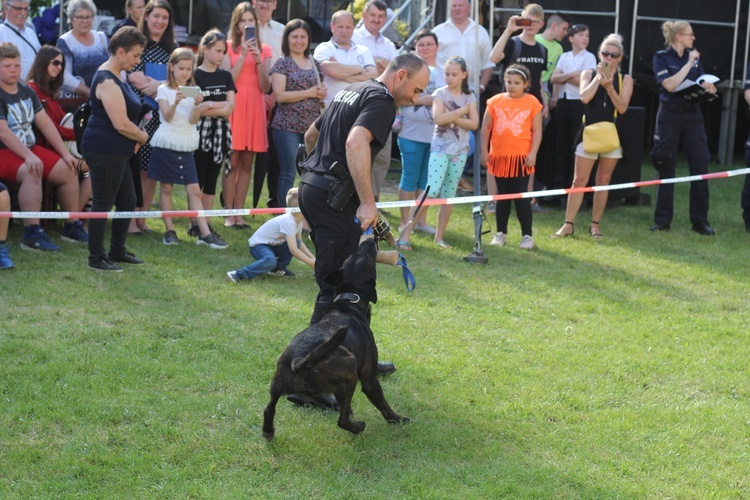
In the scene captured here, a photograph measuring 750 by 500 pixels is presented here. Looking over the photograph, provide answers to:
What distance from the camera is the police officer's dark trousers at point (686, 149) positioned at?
940cm

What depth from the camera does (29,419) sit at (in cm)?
436

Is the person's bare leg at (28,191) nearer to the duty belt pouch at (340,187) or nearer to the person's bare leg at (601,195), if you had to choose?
the duty belt pouch at (340,187)

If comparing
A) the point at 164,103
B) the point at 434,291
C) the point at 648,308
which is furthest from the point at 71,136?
the point at 648,308

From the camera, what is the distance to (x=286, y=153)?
28.1ft

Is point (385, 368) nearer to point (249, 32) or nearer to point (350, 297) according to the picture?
point (350, 297)

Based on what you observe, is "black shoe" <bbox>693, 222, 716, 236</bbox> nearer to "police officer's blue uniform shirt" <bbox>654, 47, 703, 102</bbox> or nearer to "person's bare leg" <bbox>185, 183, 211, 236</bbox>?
"police officer's blue uniform shirt" <bbox>654, 47, 703, 102</bbox>

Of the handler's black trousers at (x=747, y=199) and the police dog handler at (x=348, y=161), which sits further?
the handler's black trousers at (x=747, y=199)

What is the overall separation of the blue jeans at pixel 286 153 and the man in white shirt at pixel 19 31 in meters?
2.43

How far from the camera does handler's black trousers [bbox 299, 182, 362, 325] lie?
461 centimetres

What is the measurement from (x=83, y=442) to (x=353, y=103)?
2033 millimetres

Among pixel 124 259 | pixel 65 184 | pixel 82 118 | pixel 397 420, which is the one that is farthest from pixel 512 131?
pixel 397 420

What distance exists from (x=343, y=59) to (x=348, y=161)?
4.57 meters

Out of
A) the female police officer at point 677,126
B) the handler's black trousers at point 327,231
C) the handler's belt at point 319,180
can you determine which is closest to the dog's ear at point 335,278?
the handler's black trousers at point 327,231

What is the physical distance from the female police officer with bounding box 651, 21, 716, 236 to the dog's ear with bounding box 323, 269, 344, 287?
5963 millimetres
